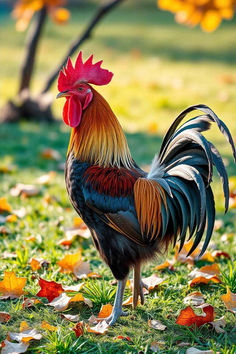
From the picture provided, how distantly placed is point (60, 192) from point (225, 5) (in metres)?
4.25

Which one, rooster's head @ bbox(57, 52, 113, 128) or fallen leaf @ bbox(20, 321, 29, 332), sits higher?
rooster's head @ bbox(57, 52, 113, 128)

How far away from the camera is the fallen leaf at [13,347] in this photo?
9.67 feet

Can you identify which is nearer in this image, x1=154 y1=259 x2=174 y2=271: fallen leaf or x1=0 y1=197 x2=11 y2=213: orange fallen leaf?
x1=154 y1=259 x2=174 y2=271: fallen leaf

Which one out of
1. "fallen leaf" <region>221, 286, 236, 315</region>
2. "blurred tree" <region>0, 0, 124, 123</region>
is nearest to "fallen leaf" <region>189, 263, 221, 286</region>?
"fallen leaf" <region>221, 286, 236, 315</region>

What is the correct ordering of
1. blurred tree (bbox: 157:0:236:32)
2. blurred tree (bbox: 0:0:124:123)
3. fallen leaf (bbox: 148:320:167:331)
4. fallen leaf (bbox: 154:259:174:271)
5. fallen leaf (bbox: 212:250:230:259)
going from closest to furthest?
fallen leaf (bbox: 148:320:167:331), fallen leaf (bbox: 154:259:174:271), fallen leaf (bbox: 212:250:230:259), blurred tree (bbox: 157:0:236:32), blurred tree (bbox: 0:0:124:123)

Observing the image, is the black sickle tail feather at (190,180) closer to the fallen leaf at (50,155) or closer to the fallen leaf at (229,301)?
the fallen leaf at (229,301)

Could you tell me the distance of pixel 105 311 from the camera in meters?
3.45

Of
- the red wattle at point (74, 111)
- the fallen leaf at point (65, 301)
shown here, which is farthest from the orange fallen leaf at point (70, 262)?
the red wattle at point (74, 111)

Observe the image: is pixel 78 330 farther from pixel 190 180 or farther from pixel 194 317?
pixel 190 180

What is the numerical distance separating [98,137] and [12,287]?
123cm

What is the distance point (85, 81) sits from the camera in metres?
3.39

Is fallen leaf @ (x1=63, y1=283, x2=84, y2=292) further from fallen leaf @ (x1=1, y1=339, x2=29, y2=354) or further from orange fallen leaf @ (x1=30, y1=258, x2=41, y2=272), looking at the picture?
fallen leaf @ (x1=1, y1=339, x2=29, y2=354)

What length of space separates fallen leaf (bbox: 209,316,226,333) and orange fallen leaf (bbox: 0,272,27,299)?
52.4 inches

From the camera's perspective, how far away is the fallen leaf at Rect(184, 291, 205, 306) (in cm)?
359
